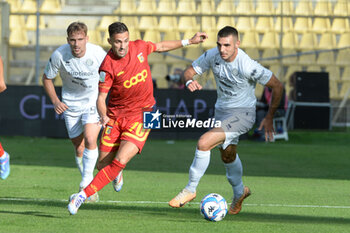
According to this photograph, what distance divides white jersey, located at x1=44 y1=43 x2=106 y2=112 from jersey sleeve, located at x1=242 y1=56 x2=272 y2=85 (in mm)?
2014

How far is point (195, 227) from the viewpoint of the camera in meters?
6.52

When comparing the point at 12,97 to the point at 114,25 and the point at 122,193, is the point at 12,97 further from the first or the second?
the point at 114,25

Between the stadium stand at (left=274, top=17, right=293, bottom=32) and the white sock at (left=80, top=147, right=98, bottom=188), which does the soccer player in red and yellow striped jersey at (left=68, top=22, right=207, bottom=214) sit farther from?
the stadium stand at (left=274, top=17, right=293, bottom=32)

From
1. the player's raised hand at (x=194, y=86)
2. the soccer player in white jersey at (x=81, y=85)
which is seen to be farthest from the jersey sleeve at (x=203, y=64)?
the soccer player in white jersey at (x=81, y=85)

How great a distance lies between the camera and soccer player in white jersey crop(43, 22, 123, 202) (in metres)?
8.36

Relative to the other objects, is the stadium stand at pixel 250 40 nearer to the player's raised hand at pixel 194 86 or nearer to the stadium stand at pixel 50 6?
the stadium stand at pixel 50 6

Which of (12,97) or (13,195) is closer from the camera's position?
(13,195)

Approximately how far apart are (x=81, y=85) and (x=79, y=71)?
0.26 meters

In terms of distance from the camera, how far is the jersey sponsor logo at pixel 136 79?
24.0 feet

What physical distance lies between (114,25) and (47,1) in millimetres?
15758

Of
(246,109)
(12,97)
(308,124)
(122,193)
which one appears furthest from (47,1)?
(246,109)

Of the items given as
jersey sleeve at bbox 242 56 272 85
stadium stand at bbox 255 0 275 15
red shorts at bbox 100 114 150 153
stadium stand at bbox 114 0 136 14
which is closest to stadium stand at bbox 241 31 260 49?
stadium stand at bbox 255 0 275 15

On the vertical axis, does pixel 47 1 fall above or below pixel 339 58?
above

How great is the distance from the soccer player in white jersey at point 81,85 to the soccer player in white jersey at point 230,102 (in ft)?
4.78
